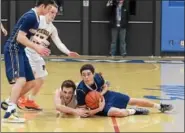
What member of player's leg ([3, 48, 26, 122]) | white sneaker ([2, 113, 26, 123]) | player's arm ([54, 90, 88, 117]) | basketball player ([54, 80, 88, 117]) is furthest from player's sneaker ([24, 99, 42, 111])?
white sneaker ([2, 113, 26, 123])

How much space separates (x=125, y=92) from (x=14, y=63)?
9.42 feet

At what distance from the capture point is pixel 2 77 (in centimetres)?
1046

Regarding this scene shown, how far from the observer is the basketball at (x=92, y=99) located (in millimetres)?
6402

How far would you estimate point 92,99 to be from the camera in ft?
21.0

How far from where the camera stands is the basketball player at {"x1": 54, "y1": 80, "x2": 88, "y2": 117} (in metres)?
6.44

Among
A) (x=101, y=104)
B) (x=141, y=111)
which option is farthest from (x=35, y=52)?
(x=141, y=111)

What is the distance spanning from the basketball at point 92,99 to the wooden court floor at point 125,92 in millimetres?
174

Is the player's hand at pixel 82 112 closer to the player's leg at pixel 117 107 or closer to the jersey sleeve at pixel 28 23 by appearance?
the player's leg at pixel 117 107

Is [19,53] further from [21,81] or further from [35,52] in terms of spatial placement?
[35,52]

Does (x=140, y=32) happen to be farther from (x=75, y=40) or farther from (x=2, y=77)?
(x=2, y=77)

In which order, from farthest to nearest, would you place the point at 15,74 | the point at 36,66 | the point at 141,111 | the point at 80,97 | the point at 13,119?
the point at 36,66, the point at 141,111, the point at 80,97, the point at 15,74, the point at 13,119

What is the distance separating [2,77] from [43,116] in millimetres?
4066

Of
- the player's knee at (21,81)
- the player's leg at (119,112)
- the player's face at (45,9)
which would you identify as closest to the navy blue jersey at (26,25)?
the player's face at (45,9)

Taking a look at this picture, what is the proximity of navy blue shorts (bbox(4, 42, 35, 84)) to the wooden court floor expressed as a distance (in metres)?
0.56
